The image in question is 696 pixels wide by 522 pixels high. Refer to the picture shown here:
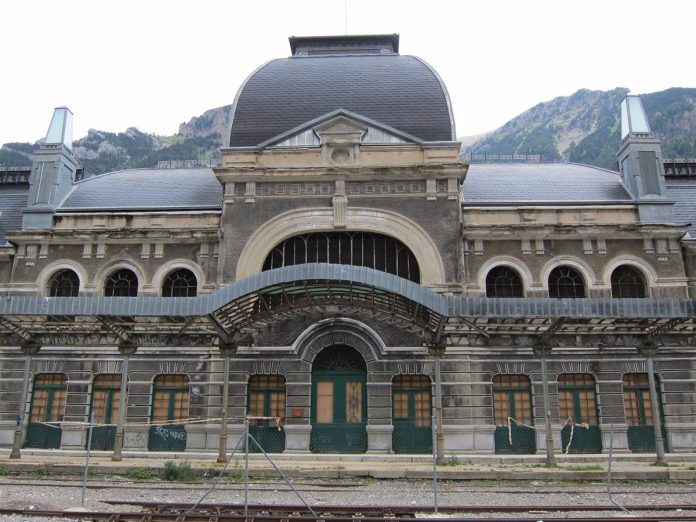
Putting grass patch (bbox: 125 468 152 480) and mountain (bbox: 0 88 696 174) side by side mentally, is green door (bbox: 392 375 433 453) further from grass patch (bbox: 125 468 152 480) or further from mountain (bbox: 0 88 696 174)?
mountain (bbox: 0 88 696 174)

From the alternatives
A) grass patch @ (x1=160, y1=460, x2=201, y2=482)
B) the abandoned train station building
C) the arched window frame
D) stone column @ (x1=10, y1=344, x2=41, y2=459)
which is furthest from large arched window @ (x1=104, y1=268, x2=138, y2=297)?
the arched window frame

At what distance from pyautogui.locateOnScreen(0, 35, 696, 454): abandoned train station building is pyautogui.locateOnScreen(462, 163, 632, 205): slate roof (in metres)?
0.17

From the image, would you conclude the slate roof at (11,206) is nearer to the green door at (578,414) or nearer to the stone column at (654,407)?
the green door at (578,414)

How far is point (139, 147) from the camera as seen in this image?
353ft

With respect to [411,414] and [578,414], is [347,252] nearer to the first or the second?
[411,414]

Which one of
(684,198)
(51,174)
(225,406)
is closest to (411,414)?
(225,406)

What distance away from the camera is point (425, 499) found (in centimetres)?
1448

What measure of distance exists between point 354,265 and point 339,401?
5.17m

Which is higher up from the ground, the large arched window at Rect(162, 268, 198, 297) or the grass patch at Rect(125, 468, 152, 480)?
the large arched window at Rect(162, 268, 198, 297)

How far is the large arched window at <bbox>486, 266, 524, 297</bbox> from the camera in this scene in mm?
25047

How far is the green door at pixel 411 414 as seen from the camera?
23125 mm

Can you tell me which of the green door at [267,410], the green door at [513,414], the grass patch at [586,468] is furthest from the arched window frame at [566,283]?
the green door at [267,410]

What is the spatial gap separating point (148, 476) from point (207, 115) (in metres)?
120

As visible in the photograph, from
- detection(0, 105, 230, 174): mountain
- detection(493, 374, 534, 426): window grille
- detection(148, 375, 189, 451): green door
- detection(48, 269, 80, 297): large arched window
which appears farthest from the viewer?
detection(0, 105, 230, 174): mountain
